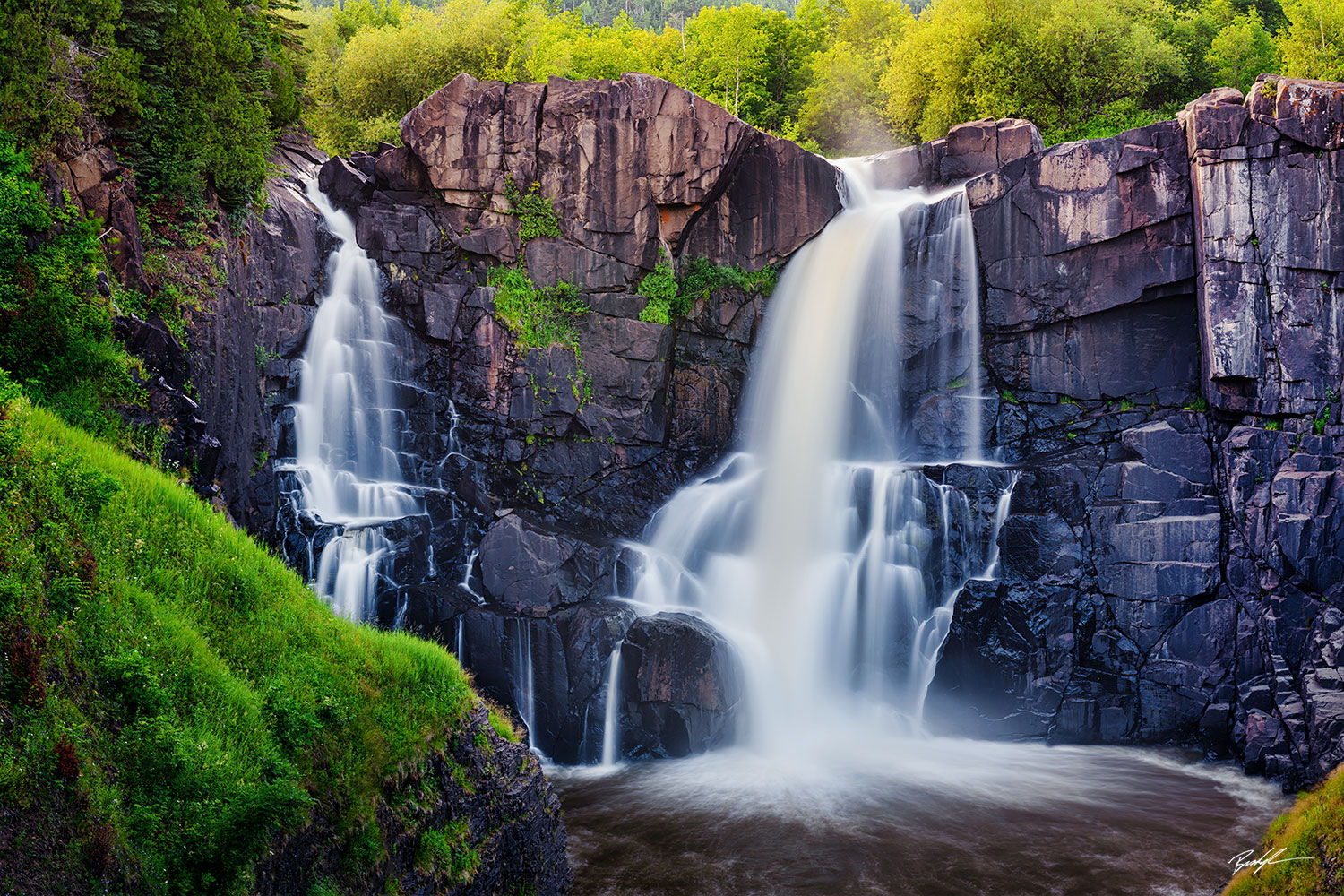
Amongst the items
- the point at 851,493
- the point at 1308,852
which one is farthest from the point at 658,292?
the point at 1308,852

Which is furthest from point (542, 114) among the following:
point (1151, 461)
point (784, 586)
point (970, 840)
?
point (970, 840)

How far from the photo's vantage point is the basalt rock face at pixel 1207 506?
1833 cm

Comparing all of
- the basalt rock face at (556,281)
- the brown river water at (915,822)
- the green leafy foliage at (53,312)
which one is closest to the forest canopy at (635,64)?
the green leafy foliage at (53,312)

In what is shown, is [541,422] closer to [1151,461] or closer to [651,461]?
[651,461]

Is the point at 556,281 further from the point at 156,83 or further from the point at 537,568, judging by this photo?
the point at 156,83

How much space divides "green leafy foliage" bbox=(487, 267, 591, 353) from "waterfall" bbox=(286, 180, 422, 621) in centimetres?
303

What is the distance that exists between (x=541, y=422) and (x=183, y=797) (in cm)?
1536

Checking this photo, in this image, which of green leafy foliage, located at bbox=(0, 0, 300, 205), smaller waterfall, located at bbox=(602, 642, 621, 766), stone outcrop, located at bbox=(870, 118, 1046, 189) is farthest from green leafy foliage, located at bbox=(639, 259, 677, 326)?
green leafy foliage, located at bbox=(0, 0, 300, 205)

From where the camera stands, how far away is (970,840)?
1355cm

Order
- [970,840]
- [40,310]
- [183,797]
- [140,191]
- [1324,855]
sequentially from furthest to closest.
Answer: [140,191], [970,840], [40,310], [183,797], [1324,855]

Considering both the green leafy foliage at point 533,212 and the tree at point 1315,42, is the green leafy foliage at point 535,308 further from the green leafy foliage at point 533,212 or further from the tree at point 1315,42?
the tree at point 1315,42

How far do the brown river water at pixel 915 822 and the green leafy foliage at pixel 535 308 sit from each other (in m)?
10.5

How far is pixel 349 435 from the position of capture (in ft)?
68.5

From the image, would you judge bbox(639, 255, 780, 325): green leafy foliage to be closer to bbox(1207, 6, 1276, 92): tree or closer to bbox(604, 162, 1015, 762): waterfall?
bbox(604, 162, 1015, 762): waterfall
